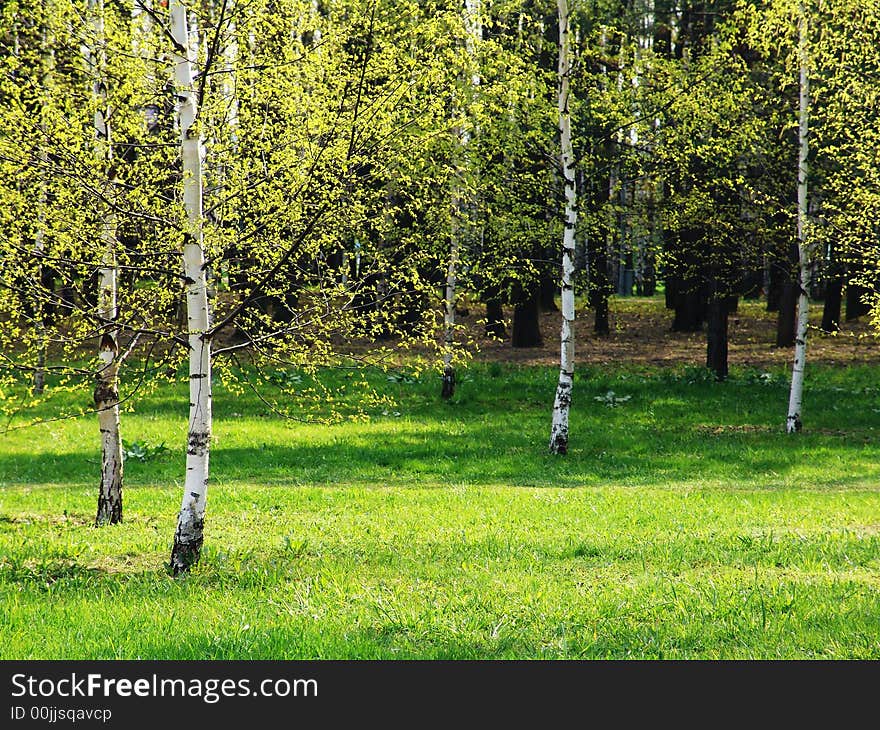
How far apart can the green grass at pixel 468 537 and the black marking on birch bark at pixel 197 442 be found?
113cm

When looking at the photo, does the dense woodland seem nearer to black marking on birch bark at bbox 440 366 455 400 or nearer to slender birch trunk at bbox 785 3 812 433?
slender birch trunk at bbox 785 3 812 433

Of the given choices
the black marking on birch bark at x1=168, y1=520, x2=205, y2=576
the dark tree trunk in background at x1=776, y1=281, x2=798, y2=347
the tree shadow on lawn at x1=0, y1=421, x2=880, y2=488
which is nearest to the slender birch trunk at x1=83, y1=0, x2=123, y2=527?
the black marking on birch bark at x1=168, y1=520, x2=205, y2=576

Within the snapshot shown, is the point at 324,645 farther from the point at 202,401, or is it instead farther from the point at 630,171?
the point at 630,171

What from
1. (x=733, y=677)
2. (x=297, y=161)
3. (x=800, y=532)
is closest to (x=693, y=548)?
(x=800, y=532)

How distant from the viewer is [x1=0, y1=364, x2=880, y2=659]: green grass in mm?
6484

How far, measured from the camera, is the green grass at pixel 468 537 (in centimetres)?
648

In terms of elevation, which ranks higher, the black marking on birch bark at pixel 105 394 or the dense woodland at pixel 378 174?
the dense woodland at pixel 378 174

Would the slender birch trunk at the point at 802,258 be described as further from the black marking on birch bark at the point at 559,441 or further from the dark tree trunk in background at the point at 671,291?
the dark tree trunk in background at the point at 671,291

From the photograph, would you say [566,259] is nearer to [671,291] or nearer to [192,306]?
[192,306]

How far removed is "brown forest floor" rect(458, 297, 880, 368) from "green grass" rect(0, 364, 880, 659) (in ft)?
12.6

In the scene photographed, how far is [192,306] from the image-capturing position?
8.71 m

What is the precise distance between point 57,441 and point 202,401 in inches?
482

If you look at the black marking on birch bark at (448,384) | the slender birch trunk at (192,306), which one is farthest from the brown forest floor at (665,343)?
the slender birch trunk at (192,306)

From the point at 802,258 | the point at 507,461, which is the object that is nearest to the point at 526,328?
the point at 802,258
